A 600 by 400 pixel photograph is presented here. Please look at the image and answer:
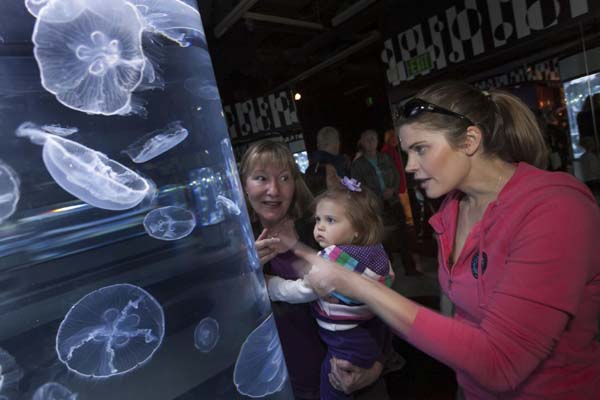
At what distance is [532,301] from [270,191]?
34.5 inches

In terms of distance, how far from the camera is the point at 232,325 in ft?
2.13

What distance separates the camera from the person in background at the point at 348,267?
1126 mm

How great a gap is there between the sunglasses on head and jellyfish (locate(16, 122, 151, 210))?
0.75 m

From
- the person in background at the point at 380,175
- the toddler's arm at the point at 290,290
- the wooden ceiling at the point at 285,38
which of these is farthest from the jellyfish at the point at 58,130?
the person in background at the point at 380,175

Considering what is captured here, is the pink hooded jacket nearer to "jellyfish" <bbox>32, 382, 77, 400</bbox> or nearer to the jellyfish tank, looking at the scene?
the jellyfish tank

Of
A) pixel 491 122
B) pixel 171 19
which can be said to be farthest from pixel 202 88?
pixel 491 122

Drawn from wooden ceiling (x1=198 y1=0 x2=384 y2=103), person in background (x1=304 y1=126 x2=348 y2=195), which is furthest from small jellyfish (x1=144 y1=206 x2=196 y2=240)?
wooden ceiling (x1=198 y1=0 x2=384 y2=103)

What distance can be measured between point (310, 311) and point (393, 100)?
3.63 metres

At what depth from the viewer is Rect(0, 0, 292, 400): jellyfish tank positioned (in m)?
0.48

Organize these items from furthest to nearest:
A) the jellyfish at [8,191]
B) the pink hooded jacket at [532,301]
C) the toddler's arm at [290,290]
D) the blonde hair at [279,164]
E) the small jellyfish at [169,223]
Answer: the blonde hair at [279,164], the toddler's arm at [290,290], the pink hooded jacket at [532,301], the small jellyfish at [169,223], the jellyfish at [8,191]

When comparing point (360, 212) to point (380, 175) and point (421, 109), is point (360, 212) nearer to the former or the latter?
point (421, 109)

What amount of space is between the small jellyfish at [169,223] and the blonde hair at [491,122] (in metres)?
0.69

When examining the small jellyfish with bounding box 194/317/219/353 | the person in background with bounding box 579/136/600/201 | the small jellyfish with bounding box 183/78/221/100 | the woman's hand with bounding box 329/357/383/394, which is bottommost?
the woman's hand with bounding box 329/357/383/394

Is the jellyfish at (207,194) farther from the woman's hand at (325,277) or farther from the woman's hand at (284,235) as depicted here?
the woman's hand at (284,235)
